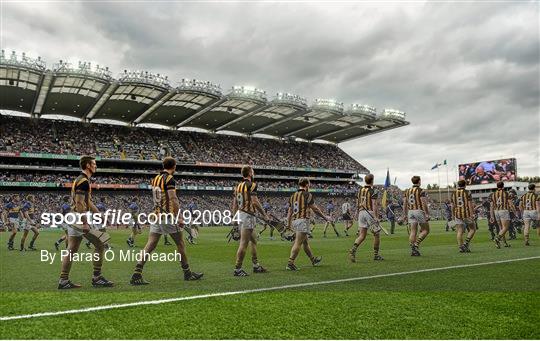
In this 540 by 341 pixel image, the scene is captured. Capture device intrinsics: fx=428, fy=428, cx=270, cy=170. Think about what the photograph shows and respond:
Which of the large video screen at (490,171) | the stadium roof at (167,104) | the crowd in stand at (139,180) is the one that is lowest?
the crowd in stand at (139,180)

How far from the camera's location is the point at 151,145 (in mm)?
58562

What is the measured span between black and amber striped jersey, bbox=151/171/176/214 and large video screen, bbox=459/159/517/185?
7641 cm

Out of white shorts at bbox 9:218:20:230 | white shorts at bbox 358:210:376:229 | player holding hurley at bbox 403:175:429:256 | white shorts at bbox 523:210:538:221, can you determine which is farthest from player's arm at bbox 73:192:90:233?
white shorts at bbox 523:210:538:221

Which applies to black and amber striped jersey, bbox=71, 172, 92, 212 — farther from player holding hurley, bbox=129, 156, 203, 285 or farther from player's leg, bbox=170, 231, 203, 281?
player's leg, bbox=170, 231, 203, 281

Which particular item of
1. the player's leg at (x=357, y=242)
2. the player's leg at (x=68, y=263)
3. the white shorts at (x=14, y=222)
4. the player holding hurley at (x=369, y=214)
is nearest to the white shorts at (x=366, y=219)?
the player holding hurley at (x=369, y=214)

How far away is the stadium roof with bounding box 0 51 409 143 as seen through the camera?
41688mm

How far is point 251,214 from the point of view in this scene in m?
9.06

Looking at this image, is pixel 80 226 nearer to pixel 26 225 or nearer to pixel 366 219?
pixel 366 219

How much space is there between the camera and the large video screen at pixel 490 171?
7275 centimetres

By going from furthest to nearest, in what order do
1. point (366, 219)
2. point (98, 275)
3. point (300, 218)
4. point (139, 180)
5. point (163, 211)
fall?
point (139, 180), point (366, 219), point (300, 218), point (163, 211), point (98, 275)

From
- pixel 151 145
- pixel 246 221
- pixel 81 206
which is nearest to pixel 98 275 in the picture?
pixel 81 206

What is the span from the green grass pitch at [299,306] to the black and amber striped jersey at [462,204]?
368 cm

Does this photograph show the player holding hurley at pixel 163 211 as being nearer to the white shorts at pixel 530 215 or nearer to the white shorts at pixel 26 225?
the white shorts at pixel 26 225

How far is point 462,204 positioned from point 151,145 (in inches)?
1993
